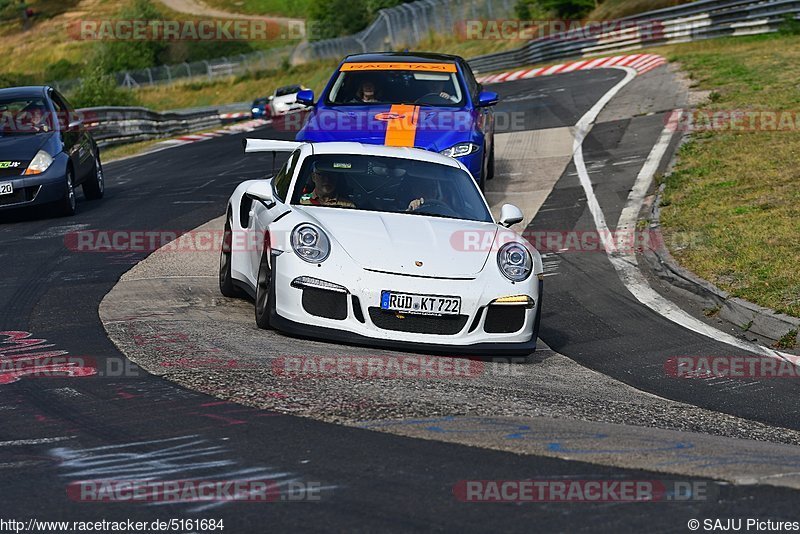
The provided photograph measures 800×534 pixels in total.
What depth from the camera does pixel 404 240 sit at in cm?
802

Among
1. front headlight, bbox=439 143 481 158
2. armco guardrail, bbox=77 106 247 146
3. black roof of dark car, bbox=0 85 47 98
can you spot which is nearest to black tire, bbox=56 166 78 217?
black roof of dark car, bbox=0 85 47 98

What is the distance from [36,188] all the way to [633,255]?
22.3 ft

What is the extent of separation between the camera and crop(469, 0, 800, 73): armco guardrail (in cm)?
3166

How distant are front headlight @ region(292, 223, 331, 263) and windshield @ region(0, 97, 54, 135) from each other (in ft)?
25.6

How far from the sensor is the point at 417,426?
17.8 ft

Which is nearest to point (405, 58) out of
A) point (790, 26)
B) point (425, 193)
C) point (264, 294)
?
point (425, 193)

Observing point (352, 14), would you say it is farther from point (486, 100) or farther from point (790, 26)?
point (486, 100)

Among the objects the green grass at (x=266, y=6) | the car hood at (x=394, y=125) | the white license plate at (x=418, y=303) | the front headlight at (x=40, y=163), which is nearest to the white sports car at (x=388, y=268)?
the white license plate at (x=418, y=303)

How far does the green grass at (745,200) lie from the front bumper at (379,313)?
275cm

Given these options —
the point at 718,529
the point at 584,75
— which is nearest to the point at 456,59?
the point at 718,529

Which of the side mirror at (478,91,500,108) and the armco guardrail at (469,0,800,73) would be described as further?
the armco guardrail at (469,0,800,73)

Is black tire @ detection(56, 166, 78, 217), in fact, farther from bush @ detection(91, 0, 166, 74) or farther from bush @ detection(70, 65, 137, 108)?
bush @ detection(91, 0, 166, 74)

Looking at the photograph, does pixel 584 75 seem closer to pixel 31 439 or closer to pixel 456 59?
pixel 456 59

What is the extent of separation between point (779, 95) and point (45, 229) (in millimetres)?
12896
